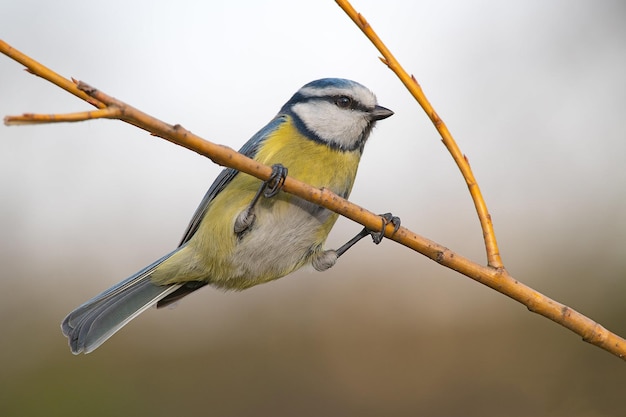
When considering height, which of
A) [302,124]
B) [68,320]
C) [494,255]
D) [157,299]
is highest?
[302,124]

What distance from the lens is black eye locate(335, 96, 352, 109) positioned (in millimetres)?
2010

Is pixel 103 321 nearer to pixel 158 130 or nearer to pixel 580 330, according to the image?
pixel 158 130

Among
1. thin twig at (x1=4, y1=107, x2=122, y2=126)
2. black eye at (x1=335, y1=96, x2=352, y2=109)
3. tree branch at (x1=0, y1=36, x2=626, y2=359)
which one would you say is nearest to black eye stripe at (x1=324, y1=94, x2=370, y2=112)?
black eye at (x1=335, y1=96, x2=352, y2=109)

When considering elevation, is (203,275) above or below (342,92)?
below

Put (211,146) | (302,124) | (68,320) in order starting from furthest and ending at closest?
(302,124), (68,320), (211,146)

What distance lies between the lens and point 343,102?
6.61ft

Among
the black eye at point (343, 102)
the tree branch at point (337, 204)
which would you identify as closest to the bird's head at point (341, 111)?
the black eye at point (343, 102)

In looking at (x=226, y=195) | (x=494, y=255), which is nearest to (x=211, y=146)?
(x=494, y=255)

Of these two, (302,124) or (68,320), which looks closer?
(68,320)

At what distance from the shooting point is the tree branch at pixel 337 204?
92cm

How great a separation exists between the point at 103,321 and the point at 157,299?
16 centimetres

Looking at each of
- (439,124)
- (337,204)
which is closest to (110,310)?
(337,204)

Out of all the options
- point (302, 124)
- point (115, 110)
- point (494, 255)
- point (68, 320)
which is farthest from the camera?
point (302, 124)

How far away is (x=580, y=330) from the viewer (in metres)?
1.11
